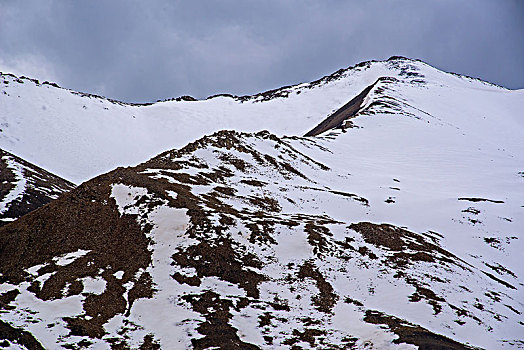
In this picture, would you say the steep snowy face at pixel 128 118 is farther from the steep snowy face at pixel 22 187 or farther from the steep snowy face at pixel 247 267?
the steep snowy face at pixel 247 267

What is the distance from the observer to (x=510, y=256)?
40.5m

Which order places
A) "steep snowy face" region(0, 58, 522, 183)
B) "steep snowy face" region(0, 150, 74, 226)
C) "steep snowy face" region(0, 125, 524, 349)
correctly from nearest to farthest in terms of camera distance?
"steep snowy face" region(0, 125, 524, 349), "steep snowy face" region(0, 150, 74, 226), "steep snowy face" region(0, 58, 522, 183)

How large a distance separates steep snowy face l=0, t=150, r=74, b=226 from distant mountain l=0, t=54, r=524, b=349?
1739 centimetres

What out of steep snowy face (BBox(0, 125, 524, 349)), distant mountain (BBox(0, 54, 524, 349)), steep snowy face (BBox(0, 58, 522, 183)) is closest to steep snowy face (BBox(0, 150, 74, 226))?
steep snowy face (BBox(0, 58, 522, 183))

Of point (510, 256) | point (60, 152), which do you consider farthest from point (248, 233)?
point (60, 152)

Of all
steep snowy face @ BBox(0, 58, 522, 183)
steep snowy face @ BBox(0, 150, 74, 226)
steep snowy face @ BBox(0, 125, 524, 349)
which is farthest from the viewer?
steep snowy face @ BBox(0, 58, 522, 183)

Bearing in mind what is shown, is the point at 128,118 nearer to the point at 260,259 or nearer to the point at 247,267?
the point at 260,259

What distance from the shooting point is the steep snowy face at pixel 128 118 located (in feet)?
270

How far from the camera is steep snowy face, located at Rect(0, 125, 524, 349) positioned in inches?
800

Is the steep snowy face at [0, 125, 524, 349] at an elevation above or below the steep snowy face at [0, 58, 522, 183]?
below

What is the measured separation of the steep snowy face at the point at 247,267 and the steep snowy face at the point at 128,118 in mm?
Answer: 44267

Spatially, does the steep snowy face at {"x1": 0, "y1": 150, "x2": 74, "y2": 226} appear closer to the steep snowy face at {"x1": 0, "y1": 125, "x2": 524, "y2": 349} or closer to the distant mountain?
the distant mountain

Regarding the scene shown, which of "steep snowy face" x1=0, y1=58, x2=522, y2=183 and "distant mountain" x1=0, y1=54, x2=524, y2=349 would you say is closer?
"distant mountain" x1=0, y1=54, x2=524, y2=349

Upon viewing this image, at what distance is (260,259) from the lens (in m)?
28.7
